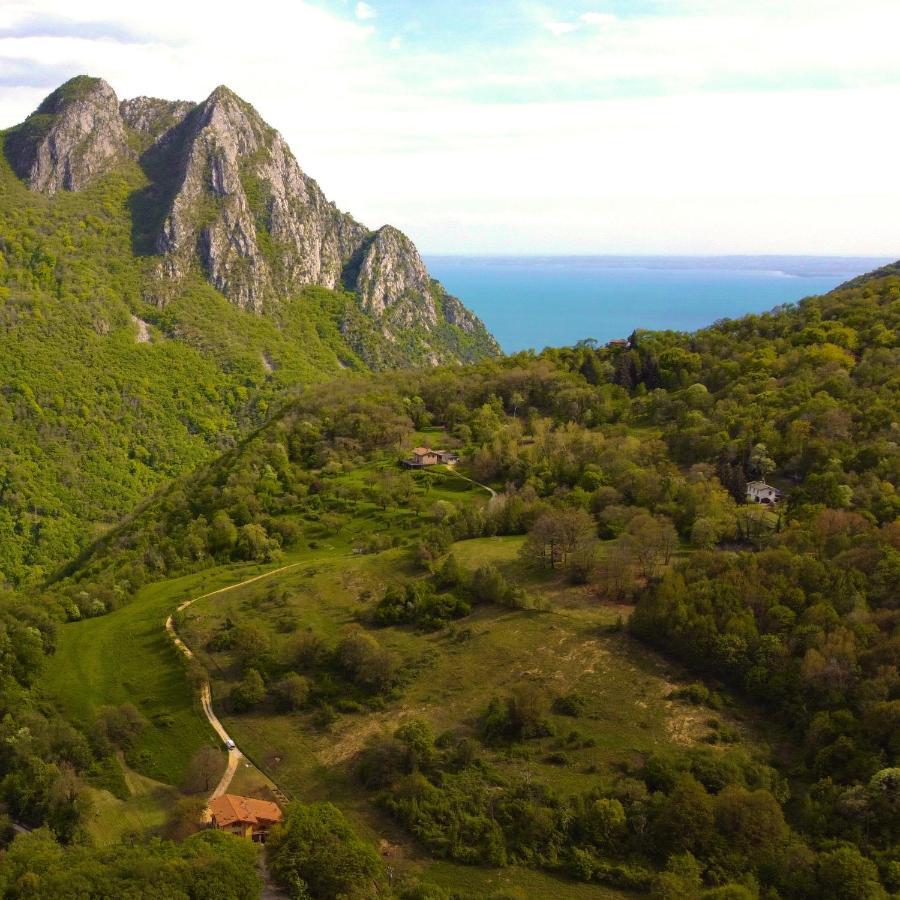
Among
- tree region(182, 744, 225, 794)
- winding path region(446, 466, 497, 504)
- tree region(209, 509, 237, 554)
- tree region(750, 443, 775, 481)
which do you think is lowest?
tree region(182, 744, 225, 794)

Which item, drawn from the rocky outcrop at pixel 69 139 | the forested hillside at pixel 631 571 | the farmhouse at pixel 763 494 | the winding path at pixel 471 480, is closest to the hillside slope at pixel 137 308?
the rocky outcrop at pixel 69 139

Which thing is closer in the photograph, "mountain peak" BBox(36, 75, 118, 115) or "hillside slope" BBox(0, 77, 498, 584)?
"hillside slope" BBox(0, 77, 498, 584)

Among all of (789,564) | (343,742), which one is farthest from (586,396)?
(343,742)

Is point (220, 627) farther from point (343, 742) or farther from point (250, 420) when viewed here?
point (250, 420)

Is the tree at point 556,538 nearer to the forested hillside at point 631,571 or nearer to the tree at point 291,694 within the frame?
the forested hillside at point 631,571

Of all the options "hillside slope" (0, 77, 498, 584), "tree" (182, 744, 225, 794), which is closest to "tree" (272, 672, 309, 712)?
"tree" (182, 744, 225, 794)

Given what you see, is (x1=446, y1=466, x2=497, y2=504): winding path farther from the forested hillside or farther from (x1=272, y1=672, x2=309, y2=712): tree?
(x1=272, y1=672, x2=309, y2=712): tree
